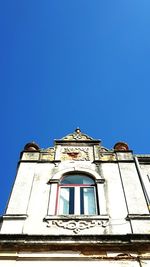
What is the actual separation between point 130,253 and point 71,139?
6.54 m

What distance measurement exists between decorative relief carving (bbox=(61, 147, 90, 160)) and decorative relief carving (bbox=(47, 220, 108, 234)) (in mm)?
3609

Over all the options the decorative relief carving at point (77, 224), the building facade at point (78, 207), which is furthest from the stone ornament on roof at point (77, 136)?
the decorative relief carving at point (77, 224)

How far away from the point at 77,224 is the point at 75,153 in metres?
4.10

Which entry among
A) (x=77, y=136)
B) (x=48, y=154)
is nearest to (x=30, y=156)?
(x=48, y=154)

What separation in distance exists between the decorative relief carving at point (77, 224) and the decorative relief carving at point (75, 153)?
11.8 ft

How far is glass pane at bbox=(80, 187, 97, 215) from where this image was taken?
33.0 feet

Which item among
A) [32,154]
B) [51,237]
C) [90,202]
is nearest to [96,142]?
[32,154]

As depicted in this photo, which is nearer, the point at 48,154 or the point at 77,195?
the point at 77,195

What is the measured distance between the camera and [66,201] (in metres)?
10.5

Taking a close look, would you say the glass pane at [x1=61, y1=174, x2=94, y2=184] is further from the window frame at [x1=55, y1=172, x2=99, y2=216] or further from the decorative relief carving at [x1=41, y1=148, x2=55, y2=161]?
the decorative relief carving at [x1=41, y1=148, x2=55, y2=161]

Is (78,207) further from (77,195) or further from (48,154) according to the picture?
(48,154)

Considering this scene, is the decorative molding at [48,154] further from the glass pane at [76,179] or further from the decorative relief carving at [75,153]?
the glass pane at [76,179]

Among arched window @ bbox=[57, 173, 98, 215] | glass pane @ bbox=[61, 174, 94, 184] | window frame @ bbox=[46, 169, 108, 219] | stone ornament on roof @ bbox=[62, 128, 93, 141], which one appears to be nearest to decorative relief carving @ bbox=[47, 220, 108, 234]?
window frame @ bbox=[46, 169, 108, 219]

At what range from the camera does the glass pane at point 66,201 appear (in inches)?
396
